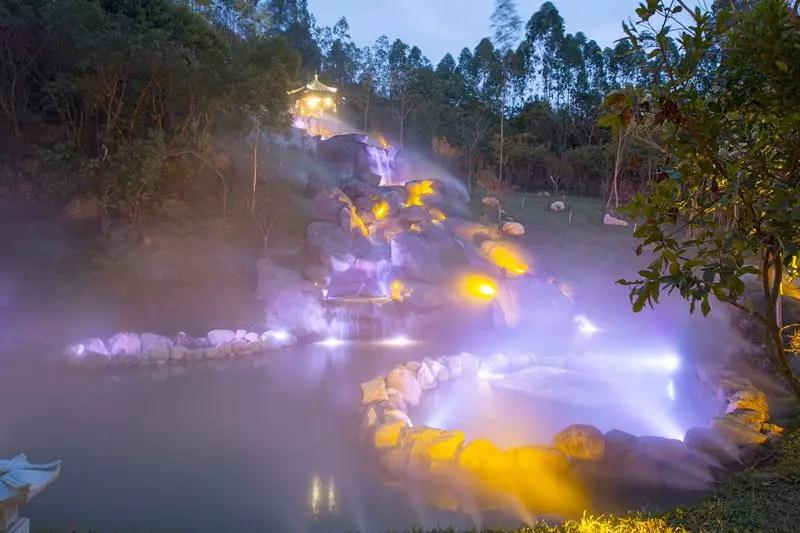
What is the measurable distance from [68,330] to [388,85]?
26.7 meters

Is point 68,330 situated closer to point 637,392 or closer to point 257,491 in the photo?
point 257,491

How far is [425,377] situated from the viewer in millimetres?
9344

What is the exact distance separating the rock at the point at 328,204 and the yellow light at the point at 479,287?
448cm

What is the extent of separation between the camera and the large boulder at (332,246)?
586 inches

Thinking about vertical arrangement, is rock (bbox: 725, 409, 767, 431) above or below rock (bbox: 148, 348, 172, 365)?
above

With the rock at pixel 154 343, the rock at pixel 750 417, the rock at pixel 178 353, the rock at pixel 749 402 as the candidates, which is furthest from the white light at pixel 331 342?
the rock at pixel 750 417

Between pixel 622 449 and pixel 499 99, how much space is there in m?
30.5

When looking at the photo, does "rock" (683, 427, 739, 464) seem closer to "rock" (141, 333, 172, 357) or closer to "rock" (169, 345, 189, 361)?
"rock" (169, 345, 189, 361)

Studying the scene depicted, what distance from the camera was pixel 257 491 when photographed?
223 inches

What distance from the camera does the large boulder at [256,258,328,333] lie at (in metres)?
→ 13.2

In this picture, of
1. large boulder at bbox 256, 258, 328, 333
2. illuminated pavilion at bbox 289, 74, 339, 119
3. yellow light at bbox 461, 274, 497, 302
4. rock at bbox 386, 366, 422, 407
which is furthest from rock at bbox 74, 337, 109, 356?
illuminated pavilion at bbox 289, 74, 339, 119

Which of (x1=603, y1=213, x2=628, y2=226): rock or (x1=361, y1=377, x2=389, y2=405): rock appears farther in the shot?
(x1=603, y1=213, x2=628, y2=226): rock

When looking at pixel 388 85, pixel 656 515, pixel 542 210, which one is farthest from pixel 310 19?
pixel 656 515

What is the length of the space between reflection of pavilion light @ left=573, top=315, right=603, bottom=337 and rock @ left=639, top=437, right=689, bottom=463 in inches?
322
